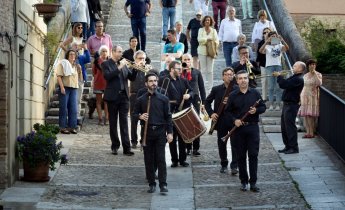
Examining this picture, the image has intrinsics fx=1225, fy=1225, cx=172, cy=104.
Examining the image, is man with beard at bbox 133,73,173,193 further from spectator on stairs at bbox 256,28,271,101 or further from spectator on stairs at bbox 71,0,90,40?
spectator on stairs at bbox 71,0,90,40

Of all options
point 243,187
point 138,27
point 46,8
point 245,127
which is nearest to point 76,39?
point 138,27

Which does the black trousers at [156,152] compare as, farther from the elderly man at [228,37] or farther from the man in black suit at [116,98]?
the elderly man at [228,37]

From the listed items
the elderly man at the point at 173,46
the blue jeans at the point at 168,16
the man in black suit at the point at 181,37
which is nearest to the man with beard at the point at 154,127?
the elderly man at the point at 173,46

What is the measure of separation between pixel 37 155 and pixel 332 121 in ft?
19.8

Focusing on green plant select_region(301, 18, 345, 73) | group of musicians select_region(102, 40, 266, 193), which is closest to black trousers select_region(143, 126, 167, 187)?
group of musicians select_region(102, 40, 266, 193)

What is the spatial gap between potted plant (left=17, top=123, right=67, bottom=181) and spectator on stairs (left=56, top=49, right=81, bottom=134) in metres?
4.41

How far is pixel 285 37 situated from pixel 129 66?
7.51 metres

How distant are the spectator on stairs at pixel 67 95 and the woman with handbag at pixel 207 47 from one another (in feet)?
13.8

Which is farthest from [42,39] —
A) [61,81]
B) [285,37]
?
[285,37]

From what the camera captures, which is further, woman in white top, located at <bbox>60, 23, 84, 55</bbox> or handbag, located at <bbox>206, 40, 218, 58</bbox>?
handbag, located at <bbox>206, 40, 218, 58</bbox>

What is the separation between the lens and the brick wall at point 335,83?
2645cm

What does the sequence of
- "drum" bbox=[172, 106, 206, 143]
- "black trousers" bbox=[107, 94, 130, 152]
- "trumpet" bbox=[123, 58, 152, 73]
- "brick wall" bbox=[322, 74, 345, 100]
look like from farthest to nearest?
"brick wall" bbox=[322, 74, 345, 100] < "trumpet" bbox=[123, 58, 152, 73] < "black trousers" bbox=[107, 94, 130, 152] < "drum" bbox=[172, 106, 206, 143]

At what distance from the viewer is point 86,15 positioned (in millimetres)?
29906

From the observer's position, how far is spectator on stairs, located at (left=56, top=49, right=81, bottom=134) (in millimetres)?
24938
